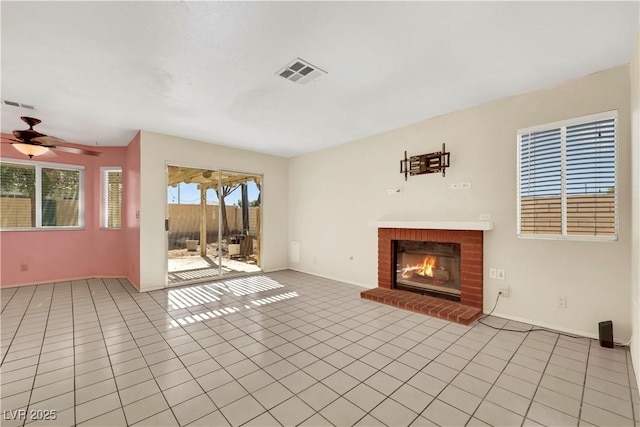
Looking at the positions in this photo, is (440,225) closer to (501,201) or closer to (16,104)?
(501,201)

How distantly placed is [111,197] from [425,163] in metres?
6.22

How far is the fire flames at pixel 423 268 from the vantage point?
4.26 meters

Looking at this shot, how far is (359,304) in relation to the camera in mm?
4039

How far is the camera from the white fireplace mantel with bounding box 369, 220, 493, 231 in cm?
349

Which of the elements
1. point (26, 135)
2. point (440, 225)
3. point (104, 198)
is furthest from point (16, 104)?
point (440, 225)

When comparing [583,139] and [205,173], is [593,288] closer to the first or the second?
[583,139]

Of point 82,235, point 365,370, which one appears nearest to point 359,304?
point 365,370

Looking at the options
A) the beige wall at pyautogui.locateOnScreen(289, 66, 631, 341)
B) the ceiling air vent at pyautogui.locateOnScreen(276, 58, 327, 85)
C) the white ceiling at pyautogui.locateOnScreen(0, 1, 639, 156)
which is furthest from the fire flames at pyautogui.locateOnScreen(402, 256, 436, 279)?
the ceiling air vent at pyautogui.locateOnScreen(276, 58, 327, 85)

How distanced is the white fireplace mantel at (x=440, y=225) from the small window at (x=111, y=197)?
5.28 metres

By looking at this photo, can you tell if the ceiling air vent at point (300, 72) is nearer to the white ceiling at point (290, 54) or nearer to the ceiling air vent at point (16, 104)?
the white ceiling at point (290, 54)

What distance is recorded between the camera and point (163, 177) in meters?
4.92

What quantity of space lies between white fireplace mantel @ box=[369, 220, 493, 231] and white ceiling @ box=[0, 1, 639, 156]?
1.52 metres

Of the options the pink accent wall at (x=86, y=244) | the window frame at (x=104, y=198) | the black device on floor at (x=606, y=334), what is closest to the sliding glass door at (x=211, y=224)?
the pink accent wall at (x=86, y=244)

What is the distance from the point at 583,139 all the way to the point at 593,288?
5.04ft
